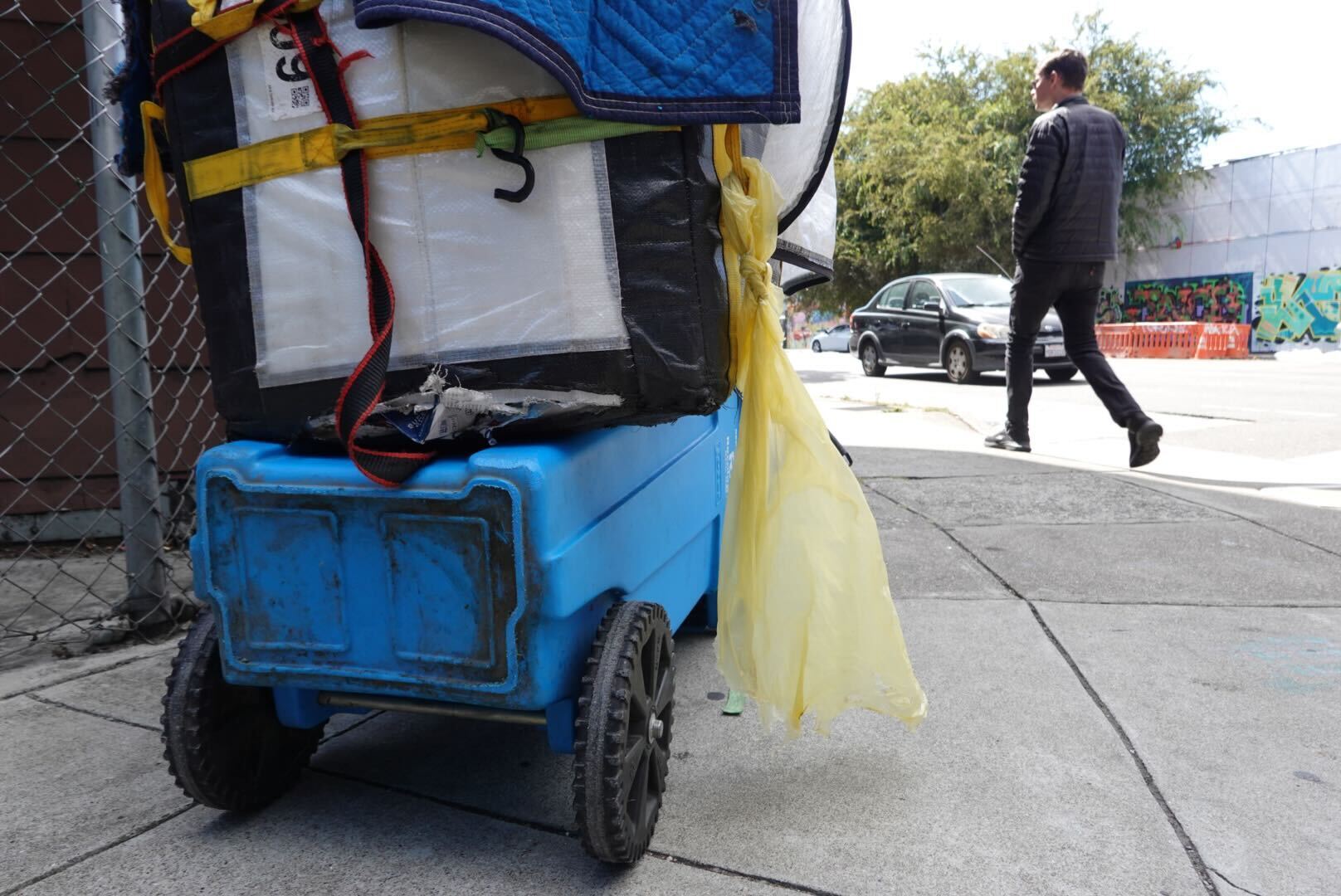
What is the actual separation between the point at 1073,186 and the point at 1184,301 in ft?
83.9

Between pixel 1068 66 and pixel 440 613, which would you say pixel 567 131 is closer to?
pixel 440 613

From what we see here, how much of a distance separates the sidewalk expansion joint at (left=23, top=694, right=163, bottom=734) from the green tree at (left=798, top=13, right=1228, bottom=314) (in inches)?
1024

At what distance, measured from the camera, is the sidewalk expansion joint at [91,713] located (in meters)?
2.37

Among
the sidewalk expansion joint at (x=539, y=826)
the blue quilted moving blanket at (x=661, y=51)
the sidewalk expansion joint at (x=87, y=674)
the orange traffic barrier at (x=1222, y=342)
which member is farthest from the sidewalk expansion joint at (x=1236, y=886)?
the orange traffic barrier at (x=1222, y=342)

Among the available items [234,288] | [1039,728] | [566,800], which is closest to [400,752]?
[566,800]

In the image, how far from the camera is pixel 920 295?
13.9 meters

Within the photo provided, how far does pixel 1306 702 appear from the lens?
2424 millimetres

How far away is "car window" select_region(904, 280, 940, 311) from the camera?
1359 centimetres

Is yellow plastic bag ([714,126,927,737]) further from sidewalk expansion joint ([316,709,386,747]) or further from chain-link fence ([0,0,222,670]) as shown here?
chain-link fence ([0,0,222,670])

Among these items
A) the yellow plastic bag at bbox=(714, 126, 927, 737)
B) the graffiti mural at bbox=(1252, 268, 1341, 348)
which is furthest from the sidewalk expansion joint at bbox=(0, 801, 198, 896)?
the graffiti mural at bbox=(1252, 268, 1341, 348)

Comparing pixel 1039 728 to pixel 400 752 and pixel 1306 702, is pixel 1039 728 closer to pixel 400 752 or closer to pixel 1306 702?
pixel 1306 702

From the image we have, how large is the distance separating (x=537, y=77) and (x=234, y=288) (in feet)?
2.20

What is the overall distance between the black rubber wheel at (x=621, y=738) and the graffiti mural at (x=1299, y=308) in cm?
2758

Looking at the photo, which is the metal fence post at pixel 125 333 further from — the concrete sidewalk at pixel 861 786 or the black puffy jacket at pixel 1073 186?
the black puffy jacket at pixel 1073 186
